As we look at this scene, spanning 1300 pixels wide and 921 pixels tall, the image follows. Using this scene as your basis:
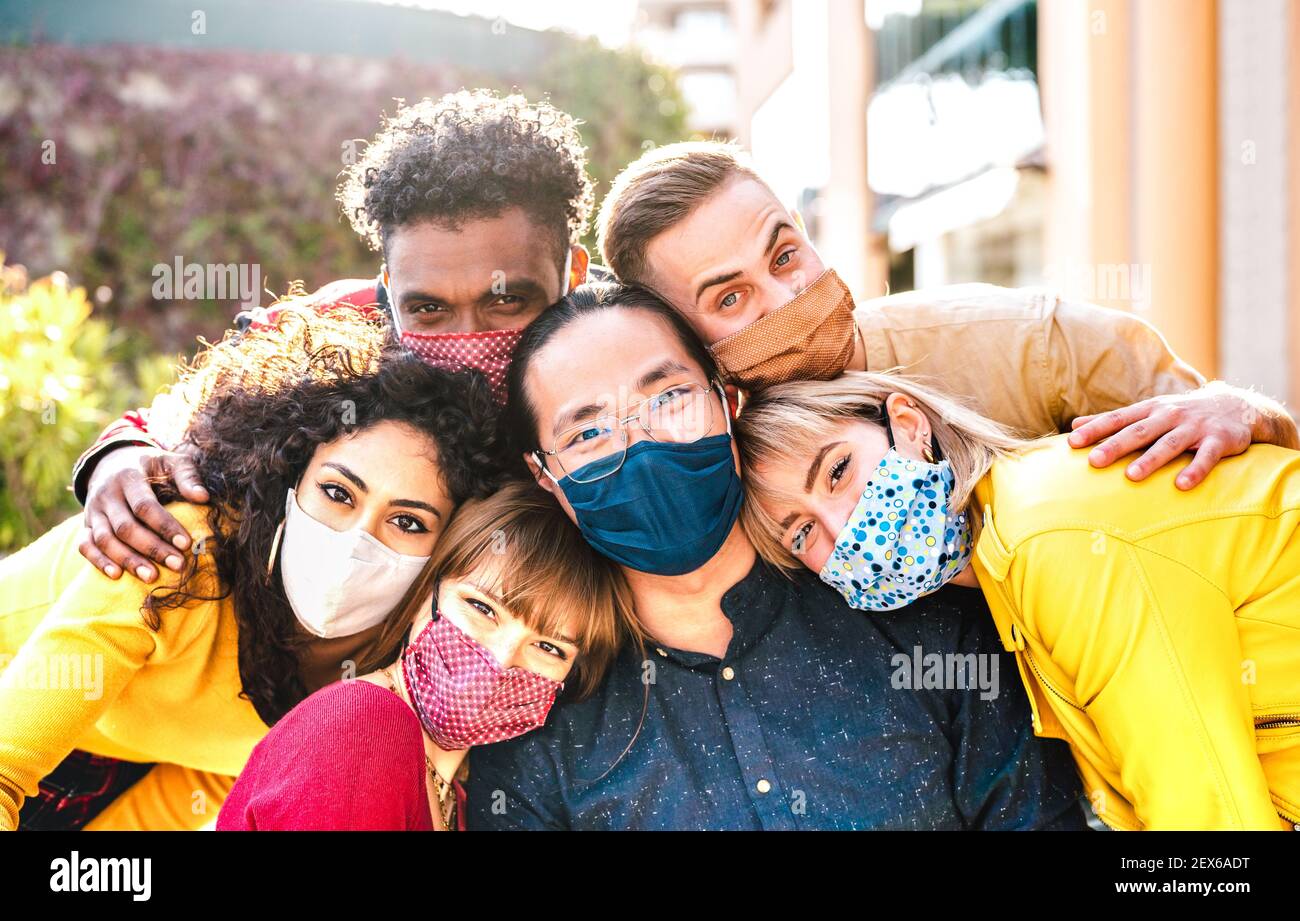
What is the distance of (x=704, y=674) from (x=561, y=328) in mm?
896

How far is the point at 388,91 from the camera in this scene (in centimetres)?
755

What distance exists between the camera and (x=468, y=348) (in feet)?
8.71

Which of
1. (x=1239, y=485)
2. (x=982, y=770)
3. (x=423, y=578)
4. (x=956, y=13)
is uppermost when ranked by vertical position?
(x=956, y=13)

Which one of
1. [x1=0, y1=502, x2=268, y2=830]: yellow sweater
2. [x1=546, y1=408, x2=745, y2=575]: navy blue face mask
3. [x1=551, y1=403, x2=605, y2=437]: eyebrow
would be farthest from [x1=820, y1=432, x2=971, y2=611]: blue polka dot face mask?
[x1=0, y1=502, x2=268, y2=830]: yellow sweater

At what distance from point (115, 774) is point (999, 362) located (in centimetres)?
265

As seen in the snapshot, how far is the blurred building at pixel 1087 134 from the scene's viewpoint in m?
5.50

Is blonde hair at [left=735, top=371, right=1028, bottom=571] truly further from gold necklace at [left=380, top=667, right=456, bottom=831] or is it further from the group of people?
gold necklace at [left=380, top=667, right=456, bottom=831]

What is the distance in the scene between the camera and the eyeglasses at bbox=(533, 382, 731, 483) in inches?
94.9

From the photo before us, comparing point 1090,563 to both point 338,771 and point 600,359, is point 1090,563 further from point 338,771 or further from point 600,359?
point 338,771

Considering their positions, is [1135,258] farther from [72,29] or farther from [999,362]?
[72,29]

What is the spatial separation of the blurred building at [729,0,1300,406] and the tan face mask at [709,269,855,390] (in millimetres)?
Answer: 403

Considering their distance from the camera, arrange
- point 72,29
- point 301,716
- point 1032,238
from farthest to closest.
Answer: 1. point 1032,238
2. point 72,29
3. point 301,716
